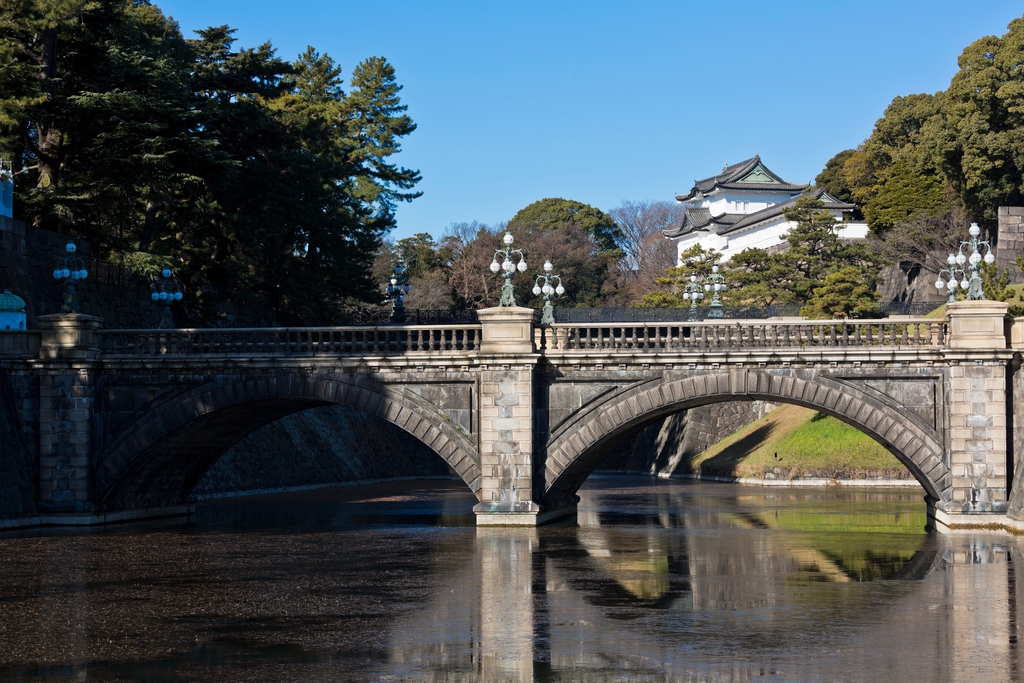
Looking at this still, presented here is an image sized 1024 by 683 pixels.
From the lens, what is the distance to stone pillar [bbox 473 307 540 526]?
37.9 meters

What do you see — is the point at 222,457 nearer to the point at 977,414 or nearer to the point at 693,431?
the point at 693,431

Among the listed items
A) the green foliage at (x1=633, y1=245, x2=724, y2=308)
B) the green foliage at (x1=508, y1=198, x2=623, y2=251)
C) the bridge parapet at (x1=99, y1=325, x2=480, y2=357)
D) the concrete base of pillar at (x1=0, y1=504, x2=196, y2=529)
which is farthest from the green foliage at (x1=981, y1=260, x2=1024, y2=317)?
the green foliage at (x1=508, y1=198, x2=623, y2=251)

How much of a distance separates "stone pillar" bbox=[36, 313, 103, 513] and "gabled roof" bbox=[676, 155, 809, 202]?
3397 inches

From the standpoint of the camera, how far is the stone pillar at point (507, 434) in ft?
124

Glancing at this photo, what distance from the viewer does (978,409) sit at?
3600 cm

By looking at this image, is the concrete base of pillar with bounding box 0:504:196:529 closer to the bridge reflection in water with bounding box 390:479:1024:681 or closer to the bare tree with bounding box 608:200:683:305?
the bridge reflection in water with bounding box 390:479:1024:681

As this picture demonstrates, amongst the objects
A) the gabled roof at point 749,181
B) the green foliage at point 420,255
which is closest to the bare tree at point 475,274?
the green foliage at point 420,255

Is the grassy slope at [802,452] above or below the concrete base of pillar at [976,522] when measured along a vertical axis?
above

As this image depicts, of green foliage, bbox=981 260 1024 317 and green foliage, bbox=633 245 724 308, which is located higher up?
green foliage, bbox=633 245 724 308

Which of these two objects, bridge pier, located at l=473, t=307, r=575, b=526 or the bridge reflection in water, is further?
bridge pier, located at l=473, t=307, r=575, b=526

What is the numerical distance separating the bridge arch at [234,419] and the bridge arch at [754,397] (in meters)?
3.09

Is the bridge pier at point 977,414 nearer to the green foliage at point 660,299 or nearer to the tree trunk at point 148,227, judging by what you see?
the tree trunk at point 148,227

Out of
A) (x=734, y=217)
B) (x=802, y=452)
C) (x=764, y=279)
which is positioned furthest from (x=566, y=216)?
(x=802, y=452)

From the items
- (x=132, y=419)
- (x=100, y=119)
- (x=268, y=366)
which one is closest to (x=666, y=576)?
(x=268, y=366)
